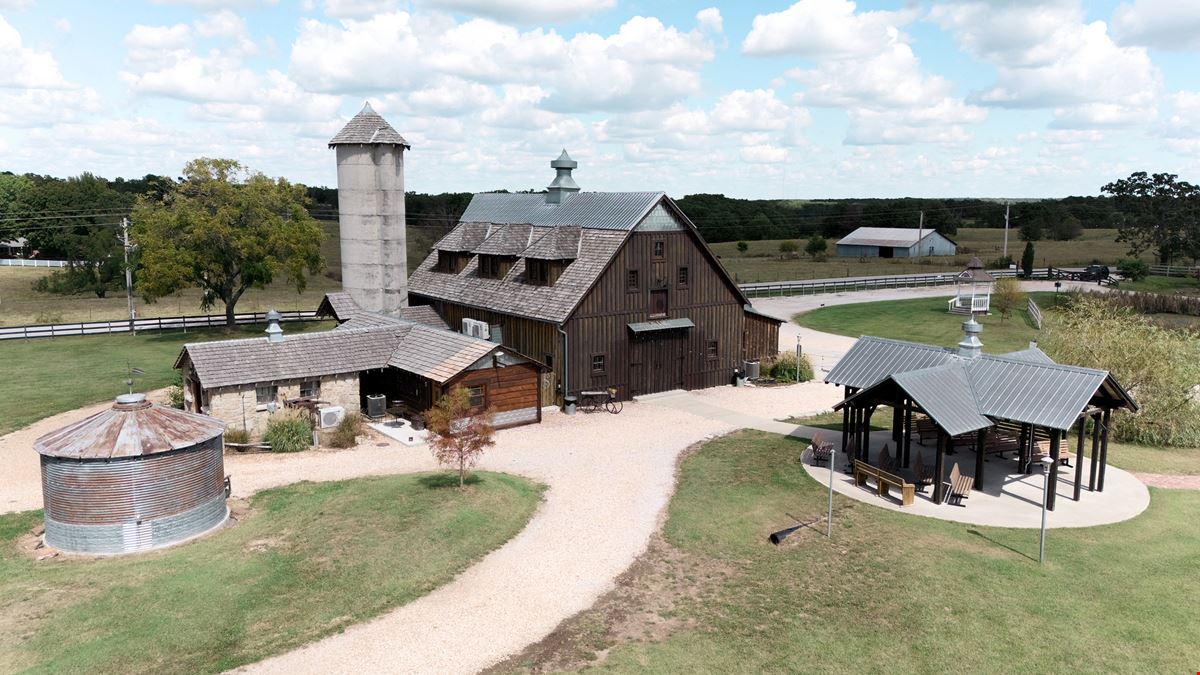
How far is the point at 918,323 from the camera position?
186 feet

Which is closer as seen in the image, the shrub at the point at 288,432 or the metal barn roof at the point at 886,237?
the shrub at the point at 288,432

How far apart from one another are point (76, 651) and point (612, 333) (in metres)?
23.8

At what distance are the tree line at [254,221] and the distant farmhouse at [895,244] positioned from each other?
13.4 ft

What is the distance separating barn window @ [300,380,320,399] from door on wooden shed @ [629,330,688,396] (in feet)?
42.3

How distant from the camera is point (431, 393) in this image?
100 feet

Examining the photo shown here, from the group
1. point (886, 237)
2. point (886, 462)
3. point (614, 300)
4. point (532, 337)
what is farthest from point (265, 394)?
point (886, 237)

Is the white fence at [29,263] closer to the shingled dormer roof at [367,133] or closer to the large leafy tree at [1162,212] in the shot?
the shingled dormer roof at [367,133]

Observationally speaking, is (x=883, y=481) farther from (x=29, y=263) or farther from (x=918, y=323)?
(x=29, y=263)

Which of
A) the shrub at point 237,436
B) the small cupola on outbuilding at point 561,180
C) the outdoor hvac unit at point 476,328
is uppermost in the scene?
the small cupola on outbuilding at point 561,180

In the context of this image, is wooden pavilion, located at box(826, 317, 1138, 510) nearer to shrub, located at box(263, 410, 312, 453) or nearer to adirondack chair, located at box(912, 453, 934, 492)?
adirondack chair, located at box(912, 453, 934, 492)

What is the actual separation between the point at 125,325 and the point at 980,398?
51069 millimetres

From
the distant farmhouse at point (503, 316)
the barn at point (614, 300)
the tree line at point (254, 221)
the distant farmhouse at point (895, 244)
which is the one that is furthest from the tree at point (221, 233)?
the distant farmhouse at point (895, 244)

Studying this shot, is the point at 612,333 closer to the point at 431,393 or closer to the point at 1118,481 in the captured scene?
the point at 431,393

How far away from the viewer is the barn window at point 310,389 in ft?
98.2
